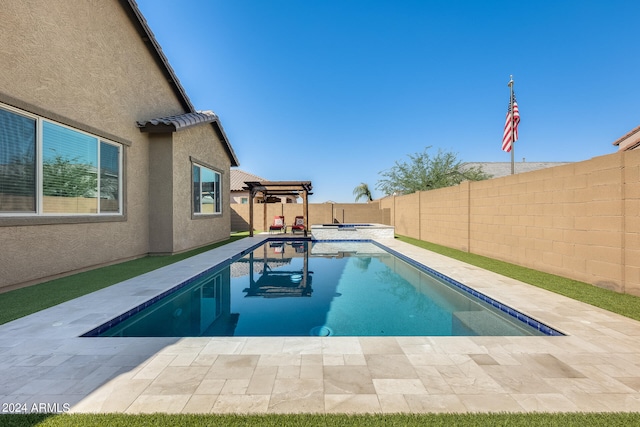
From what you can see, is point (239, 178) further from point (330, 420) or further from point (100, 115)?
point (330, 420)

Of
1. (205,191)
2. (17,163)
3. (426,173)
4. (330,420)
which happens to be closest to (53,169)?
(17,163)

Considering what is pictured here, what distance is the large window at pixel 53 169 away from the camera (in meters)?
5.03

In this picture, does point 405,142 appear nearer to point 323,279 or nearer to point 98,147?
point 323,279

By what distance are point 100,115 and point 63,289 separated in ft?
15.3

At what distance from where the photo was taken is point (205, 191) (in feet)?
38.8

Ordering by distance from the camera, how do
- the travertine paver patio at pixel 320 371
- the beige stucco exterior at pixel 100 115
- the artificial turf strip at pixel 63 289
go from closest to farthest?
the travertine paver patio at pixel 320 371 < the artificial turf strip at pixel 63 289 < the beige stucco exterior at pixel 100 115

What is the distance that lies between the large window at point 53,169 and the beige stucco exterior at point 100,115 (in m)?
0.22

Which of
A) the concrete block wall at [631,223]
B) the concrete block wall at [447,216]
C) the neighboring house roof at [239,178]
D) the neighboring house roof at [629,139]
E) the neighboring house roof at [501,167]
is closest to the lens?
the concrete block wall at [631,223]

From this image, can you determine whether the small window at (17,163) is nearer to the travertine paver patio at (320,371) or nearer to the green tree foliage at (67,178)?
the green tree foliage at (67,178)

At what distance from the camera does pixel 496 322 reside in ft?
13.1

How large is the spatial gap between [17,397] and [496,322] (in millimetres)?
5387

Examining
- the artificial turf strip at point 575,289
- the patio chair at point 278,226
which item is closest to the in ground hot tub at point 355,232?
the patio chair at point 278,226

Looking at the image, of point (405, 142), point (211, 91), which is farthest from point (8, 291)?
point (405, 142)

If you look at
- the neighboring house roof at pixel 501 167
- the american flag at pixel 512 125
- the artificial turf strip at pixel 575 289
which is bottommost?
the artificial turf strip at pixel 575 289
